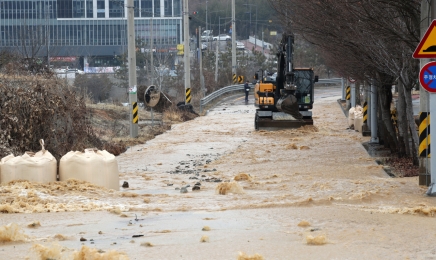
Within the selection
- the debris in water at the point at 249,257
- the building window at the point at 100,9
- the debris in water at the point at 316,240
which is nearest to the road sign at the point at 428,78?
the debris in water at the point at 316,240

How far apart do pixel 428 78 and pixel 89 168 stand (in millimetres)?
6466

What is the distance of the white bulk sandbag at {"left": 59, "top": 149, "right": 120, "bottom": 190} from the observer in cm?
1611

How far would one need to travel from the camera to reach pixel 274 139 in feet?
109

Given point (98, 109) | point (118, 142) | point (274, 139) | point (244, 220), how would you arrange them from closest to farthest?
point (244, 220)
point (118, 142)
point (274, 139)
point (98, 109)

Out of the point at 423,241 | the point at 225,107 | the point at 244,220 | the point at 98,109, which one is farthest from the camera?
the point at 225,107

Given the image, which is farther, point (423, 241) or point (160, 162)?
point (160, 162)

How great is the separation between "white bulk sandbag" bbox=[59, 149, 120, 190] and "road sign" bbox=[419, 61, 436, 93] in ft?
20.2

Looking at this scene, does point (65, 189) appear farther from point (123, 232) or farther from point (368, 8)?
point (368, 8)

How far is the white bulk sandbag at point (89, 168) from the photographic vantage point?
16.1 metres

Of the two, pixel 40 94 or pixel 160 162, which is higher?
pixel 40 94

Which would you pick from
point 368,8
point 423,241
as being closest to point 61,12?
point 368,8

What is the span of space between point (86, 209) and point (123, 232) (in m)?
2.47

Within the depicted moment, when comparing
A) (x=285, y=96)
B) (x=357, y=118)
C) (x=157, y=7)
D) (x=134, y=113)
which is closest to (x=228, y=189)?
(x=134, y=113)

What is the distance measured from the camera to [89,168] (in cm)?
1612
